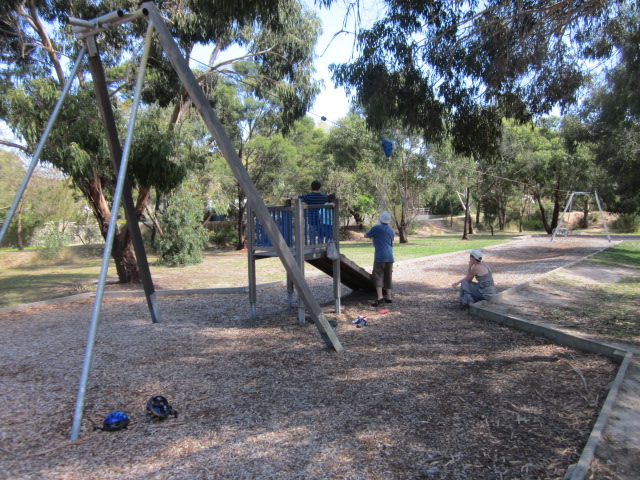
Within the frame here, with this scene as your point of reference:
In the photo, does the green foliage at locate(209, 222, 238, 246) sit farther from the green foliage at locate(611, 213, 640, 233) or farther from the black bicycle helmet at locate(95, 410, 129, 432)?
the green foliage at locate(611, 213, 640, 233)

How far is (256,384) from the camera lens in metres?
4.68

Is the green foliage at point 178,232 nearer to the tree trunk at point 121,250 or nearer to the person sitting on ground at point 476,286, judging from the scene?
the tree trunk at point 121,250

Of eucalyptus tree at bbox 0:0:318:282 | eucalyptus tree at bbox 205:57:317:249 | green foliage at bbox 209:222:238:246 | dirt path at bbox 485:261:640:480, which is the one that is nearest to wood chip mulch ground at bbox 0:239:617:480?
dirt path at bbox 485:261:640:480

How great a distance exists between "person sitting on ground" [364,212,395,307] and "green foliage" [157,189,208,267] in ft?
36.6

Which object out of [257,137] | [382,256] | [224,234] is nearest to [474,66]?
[382,256]

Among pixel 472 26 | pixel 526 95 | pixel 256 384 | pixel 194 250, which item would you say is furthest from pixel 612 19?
pixel 194 250

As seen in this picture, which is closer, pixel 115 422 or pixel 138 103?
pixel 115 422

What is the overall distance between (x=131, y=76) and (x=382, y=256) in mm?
9786

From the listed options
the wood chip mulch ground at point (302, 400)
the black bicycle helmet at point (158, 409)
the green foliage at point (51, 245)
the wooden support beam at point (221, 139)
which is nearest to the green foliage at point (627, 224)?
the wood chip mulch ground at point (302, 400)

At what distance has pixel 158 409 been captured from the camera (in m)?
3.86

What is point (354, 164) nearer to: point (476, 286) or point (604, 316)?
point (476, 286)

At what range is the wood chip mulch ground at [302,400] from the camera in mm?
3143

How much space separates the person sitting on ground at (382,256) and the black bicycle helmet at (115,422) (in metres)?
5.21

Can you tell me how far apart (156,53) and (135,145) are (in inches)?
161
